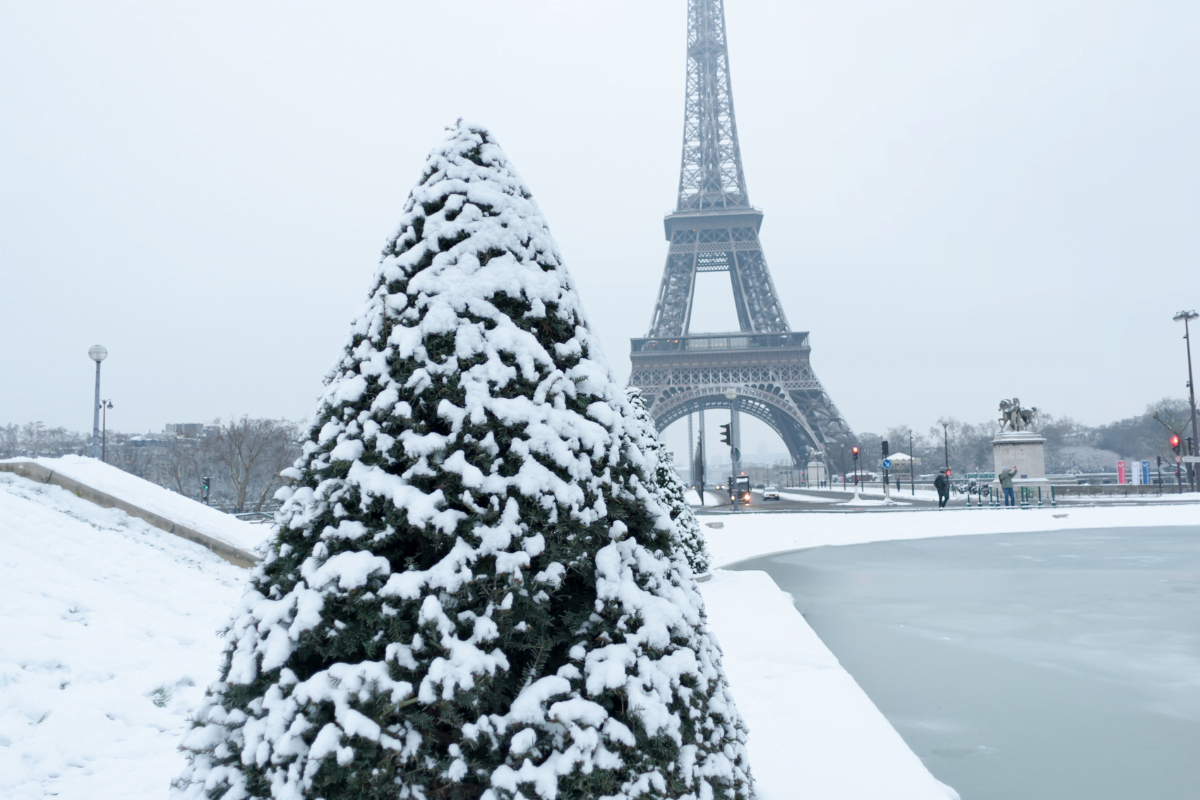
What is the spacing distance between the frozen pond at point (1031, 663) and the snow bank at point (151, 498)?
8.74 m

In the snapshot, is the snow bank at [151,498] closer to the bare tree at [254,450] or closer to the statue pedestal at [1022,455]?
the bare tree at [254,450]

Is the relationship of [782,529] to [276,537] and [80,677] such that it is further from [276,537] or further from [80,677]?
[276,537]

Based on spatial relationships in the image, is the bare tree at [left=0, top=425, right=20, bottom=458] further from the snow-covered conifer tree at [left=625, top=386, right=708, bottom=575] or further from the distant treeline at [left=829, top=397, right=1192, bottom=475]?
the distant treeline at [left=829, top=397, right=1192, bottom=475]

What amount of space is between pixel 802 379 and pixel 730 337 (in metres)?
7.76

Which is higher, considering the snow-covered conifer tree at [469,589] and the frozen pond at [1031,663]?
the snow-covered conifer tree at [469,589]

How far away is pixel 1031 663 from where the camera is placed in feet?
21.1

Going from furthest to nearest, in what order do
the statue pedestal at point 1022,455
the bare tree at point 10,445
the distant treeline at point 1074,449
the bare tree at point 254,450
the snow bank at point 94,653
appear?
the distant treeline at point 1074,449, the bare tree at point 10,445, the bare tree at point 254,450, the statue pedestal at point 1022,455, the snow bank at point 94,653

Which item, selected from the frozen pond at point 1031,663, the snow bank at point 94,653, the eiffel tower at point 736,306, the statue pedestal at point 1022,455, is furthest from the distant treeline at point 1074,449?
the snow bank at point 94,653

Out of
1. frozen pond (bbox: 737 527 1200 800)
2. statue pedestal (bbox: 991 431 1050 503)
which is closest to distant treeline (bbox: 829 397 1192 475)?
statue pedestal (bbox: 991 431 1050 503)

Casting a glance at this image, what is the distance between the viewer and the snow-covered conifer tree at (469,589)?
2.02 metres

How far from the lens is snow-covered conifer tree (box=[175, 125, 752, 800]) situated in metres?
2.02

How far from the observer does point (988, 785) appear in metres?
4.01

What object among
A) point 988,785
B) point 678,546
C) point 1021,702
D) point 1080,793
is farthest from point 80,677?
point 1021,702

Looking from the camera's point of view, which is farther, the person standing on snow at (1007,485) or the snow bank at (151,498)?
the person standing on snow at (1007,485)
